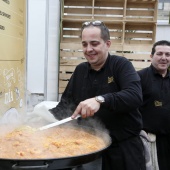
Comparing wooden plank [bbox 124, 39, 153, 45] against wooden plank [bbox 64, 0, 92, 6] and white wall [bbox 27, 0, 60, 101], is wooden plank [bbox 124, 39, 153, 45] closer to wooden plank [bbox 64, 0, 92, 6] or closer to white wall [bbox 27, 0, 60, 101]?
wooden plank [bbox 64, 0, 92, 6]

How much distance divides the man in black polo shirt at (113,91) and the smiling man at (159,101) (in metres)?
0.97

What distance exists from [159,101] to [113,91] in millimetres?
1255

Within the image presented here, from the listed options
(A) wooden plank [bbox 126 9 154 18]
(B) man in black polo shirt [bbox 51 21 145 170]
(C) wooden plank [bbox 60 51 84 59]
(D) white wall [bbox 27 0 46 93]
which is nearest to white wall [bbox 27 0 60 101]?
(D) white wall [bbox 27 0 46 93]

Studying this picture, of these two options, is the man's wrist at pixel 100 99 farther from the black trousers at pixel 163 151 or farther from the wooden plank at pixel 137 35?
the wooden plank at pixel 137 35

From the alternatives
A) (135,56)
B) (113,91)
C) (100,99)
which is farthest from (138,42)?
(100,99)

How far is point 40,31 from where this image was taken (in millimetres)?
3771

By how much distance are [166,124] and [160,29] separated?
4.12 metres

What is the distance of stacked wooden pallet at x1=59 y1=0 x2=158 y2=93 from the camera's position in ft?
18.4

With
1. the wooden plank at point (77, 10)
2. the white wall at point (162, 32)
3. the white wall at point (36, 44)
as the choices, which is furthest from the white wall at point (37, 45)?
the white wall at point (162, 32)

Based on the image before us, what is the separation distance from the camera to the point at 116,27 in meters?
5.88

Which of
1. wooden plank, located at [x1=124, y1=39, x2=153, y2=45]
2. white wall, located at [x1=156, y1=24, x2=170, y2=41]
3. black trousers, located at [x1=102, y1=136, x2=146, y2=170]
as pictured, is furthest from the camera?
white wall, located at [x1=156, y1=24, x2=170, y2=41]

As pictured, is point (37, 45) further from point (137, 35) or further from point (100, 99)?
point (137, 35)

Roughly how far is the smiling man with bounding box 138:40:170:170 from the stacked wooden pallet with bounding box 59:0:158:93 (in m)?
2.31

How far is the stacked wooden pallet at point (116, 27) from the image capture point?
5.61 meters
